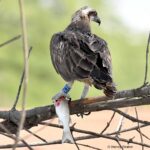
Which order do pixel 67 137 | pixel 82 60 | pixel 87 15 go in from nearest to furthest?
1. pixel 67 137
2. pixel 82 60
3. pixel 87 15

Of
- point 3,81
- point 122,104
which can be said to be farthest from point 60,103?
point 3,81

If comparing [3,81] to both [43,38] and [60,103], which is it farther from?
[60,103]

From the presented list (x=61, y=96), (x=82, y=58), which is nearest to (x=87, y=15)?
(x=82, y=58)

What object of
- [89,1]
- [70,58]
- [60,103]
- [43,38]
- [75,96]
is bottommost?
[60,103]

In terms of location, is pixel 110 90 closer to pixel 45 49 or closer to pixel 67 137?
pixel 67 137

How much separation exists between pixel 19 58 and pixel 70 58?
19.1 meters

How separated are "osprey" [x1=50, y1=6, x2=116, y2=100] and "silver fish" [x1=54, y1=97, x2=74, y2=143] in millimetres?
33

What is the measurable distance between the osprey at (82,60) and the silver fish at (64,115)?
0.03 m

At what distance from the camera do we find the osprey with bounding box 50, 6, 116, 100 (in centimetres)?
326

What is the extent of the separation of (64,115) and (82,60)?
71 centimetres

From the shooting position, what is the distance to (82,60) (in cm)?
352

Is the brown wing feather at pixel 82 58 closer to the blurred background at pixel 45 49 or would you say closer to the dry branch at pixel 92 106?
the dry branch at pixel 92 106

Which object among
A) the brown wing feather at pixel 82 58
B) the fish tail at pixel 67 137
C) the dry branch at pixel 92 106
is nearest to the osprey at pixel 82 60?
the brown wing feather at pixel 82 58

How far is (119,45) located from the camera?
24531 mm
